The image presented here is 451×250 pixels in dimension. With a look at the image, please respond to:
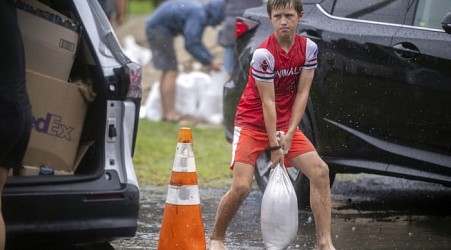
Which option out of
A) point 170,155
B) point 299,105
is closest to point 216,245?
point 299,105

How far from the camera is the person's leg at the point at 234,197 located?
260 inches

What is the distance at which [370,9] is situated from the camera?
26.0ft

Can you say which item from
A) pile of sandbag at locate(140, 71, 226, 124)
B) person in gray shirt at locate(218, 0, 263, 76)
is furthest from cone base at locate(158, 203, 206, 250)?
pile of sandbag at locate(140, 71, 226, 124)

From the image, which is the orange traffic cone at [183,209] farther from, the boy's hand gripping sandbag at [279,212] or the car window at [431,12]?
the car window at [431,12]

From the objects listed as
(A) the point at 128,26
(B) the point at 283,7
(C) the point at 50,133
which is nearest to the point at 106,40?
(C) the point at 50,133

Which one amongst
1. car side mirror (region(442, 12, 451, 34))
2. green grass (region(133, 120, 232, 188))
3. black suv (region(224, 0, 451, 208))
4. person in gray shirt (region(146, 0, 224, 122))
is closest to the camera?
car side mirror (region(442, 12, 451, 34))

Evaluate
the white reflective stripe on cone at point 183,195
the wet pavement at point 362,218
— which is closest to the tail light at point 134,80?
the white reflective stripe on cone at point 183,195

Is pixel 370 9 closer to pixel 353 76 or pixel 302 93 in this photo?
pixel 353 76

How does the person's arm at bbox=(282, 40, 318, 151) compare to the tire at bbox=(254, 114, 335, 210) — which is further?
the tire at bbox=(254, 114, 335, 210)

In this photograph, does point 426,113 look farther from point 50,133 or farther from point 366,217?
point 50,133

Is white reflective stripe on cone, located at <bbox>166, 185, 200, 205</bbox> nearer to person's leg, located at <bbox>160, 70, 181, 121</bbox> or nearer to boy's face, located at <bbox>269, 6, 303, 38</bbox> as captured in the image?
boy's face, located at <bbox>269, 6, 303, 38</bbox>

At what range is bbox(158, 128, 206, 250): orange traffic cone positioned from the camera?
6598mm

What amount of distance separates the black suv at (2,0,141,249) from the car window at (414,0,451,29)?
Answer: 2.15m

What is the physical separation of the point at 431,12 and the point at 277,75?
1.44 metres
